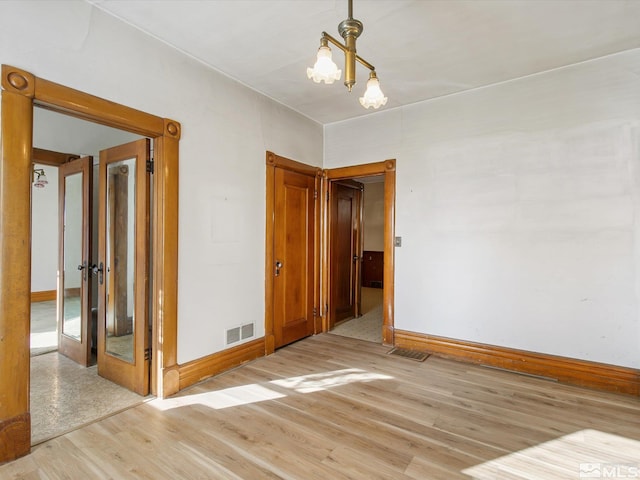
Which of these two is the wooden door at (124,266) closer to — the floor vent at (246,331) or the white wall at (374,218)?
the floor vent at (246,331)

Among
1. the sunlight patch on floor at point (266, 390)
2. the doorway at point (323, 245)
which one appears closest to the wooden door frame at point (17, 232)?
the sunlight patch on floor at point (266, 390)

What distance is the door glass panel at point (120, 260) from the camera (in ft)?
9.71

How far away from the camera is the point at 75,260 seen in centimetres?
366

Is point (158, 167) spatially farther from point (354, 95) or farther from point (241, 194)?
point (354, 95)

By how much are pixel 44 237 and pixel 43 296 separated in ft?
4.24

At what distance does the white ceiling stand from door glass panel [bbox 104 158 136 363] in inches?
50.0

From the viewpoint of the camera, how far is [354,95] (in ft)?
12.0

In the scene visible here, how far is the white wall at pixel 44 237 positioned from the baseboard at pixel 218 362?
6114 millimetres

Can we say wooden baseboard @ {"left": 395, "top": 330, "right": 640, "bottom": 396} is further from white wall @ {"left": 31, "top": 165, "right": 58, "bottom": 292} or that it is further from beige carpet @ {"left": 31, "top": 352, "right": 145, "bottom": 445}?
white wall @ {"left": 31, "top": 165, "right": 58, "bottom": 292}

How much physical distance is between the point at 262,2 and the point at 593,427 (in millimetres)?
3722

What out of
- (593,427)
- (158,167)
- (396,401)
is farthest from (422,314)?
(158,167)

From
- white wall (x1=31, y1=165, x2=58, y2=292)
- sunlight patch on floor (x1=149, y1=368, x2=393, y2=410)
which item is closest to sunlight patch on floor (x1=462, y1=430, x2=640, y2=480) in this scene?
sunlight patch on floor (x1=149, y1=368, x2=393, y2=410)

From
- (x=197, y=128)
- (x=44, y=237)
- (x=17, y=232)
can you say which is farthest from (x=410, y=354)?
(x=44, y=237)

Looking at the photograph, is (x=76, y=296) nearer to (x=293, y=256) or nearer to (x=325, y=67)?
(x=293, y=256)
